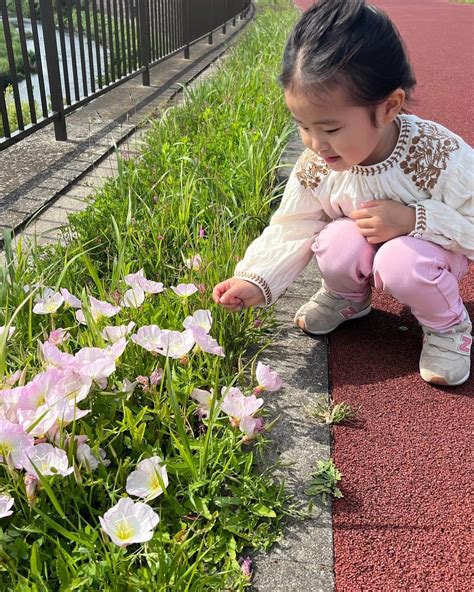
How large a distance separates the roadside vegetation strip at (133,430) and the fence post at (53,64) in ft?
5.92

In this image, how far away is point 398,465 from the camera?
150 centimetres

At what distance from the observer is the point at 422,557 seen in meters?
1.26

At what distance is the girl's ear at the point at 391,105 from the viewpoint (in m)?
1.59

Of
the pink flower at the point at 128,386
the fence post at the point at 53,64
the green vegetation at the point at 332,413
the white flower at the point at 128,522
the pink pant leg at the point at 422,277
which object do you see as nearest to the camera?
the white flower at the point at 128,522

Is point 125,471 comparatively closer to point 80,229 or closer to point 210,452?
point 210,452

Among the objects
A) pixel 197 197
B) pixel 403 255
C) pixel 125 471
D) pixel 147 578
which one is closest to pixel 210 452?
pixel 125 471

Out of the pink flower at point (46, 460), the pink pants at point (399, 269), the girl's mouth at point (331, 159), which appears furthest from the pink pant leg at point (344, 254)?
the pink flower at point (46, 460)

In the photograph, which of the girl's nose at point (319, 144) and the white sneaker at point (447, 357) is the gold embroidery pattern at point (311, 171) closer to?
the girl's nose at point (319, 144)

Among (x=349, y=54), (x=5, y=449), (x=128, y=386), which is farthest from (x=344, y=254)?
(x=5, y=449)

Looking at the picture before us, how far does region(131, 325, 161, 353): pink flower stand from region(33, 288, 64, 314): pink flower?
0.87 ft

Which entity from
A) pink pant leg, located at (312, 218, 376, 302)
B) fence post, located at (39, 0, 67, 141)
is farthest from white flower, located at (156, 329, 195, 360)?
fence post, located at (39, 0, 67, 141)

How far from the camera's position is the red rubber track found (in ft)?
4.08

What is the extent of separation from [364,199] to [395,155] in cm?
15

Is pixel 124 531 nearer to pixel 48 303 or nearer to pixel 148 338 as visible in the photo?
pixel 148 338
